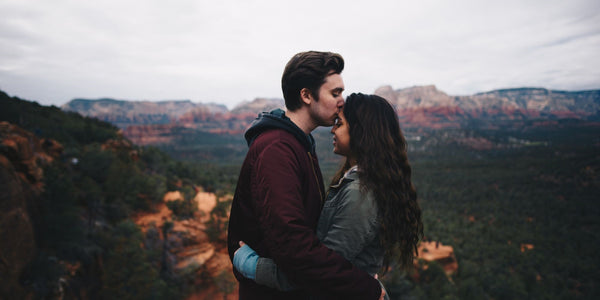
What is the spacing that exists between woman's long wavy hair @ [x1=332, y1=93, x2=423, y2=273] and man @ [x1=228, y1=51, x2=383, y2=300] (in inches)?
8.1

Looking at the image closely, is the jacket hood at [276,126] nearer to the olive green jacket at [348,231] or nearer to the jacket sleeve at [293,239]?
the jacket sleeve at [293,239]

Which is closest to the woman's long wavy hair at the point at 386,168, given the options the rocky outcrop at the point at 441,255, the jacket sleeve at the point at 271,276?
the jacket sleeve at the point at 271,276

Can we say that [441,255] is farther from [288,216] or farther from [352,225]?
[288,216]

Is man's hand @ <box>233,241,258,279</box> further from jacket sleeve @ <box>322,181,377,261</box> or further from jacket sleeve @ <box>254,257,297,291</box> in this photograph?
jacket sleeve @ <box>322,181,377,261</box>

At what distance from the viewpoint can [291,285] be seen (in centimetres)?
144

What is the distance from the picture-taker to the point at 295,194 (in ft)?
4.37

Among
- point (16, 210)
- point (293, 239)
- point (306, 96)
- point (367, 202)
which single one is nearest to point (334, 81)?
point (306, 96)

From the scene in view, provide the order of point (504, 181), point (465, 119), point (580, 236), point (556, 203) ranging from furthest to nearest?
1. point (465, 119)
2. point (504, 181)
3. point (556, 203)
4. point (580, 236)

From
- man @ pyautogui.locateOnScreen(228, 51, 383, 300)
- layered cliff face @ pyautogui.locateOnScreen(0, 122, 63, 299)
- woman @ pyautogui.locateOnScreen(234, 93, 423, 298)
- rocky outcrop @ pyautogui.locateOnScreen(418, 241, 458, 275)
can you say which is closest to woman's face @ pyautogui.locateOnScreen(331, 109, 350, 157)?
woman @ pyautogui.locateOnScreen(234, 93, 423, 298)

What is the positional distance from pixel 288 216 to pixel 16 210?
1080 cm

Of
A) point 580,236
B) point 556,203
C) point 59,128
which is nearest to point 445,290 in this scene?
point 580,236

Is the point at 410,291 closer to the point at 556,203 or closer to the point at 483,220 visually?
the point at 483,220

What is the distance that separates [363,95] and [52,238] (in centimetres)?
1323

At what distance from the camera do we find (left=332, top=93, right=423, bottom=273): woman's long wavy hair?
5.38ft
